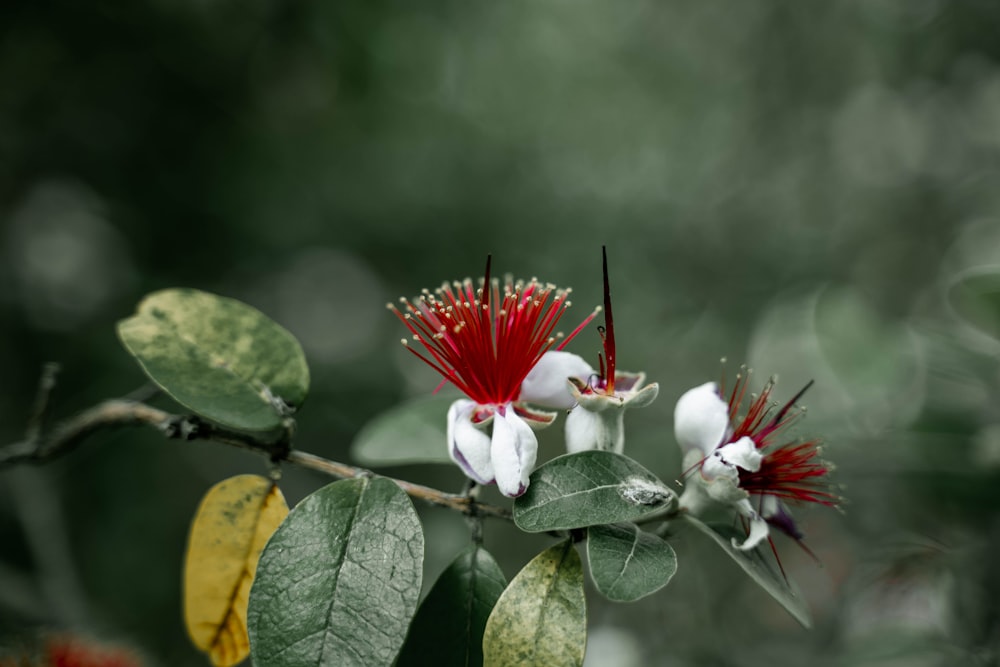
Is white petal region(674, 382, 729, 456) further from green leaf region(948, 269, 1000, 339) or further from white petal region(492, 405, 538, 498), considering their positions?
green leaf region(948, 269, 1000, 339)

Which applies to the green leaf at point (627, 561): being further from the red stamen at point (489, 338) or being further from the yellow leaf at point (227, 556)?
the yellow leaf at point (227, 556)

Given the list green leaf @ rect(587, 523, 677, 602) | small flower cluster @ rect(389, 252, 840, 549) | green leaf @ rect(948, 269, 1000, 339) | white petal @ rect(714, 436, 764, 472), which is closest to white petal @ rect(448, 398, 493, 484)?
small flower cluster @ rect(389, 252, 840, 549)

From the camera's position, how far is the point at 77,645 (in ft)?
3.40

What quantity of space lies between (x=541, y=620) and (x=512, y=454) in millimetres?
141

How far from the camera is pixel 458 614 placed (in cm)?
71

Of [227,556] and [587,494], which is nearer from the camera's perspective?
[587,494]

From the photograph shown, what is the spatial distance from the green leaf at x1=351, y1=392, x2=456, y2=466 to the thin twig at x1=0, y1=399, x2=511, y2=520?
17 cm

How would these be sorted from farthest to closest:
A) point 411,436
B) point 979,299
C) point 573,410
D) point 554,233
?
1. point 554,233
2. point 979,299
3. point 411,436
4. point 573,410

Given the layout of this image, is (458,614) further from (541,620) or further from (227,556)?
(227,556)

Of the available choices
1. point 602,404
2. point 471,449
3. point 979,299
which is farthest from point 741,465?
point 979,299

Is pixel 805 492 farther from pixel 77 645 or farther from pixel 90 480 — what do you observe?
pixel 90 480

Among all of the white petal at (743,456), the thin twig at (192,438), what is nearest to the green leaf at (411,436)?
the thin twig at (192,438)

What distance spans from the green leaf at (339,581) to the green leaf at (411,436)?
0.27 metres

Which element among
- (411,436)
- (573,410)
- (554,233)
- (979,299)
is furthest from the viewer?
(554,233)
